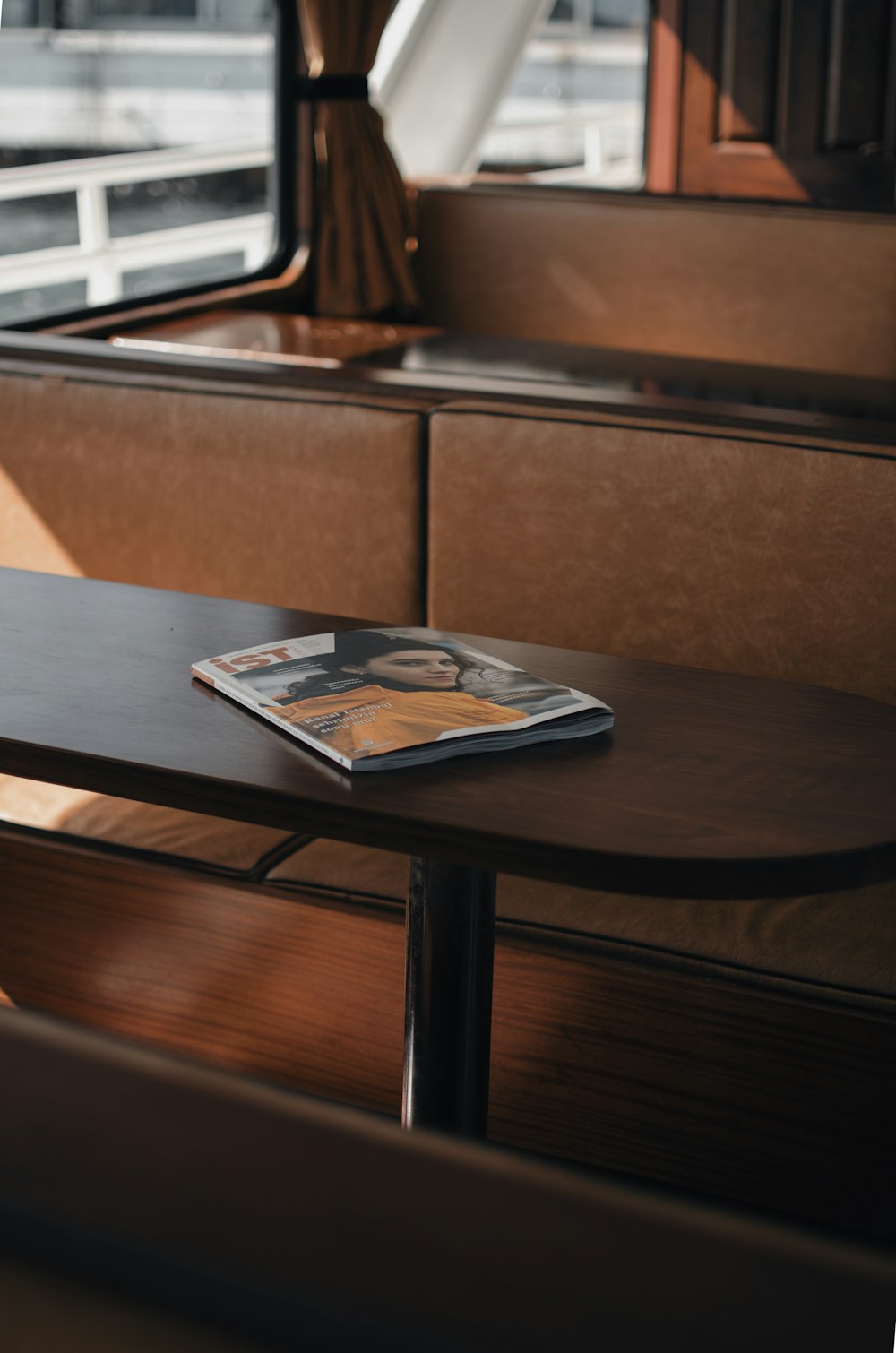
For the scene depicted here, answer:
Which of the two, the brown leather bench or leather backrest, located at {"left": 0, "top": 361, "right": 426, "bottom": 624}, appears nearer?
the brown leather bench

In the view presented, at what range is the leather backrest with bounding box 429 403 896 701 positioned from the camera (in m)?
1.68

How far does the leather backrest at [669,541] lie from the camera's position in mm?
1681

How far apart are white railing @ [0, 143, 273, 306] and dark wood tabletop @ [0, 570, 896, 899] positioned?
329cm

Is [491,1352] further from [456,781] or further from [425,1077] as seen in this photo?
[425,1077]

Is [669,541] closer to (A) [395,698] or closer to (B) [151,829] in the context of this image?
(A) [395,698]

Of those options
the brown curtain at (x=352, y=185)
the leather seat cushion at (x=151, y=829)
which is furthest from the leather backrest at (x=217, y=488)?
the brown curtain at (x=352, y=185)

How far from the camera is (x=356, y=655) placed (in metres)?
1.35

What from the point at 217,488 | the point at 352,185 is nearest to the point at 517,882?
the point at 217,488

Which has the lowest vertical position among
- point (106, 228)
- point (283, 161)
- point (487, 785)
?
point (487, 785)

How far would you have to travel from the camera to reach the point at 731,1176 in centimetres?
150

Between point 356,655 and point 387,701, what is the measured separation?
13cm

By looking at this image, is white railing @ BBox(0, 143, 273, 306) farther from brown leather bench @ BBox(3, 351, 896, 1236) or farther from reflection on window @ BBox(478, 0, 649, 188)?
brown leather bench @ BBox(3, 351, 896, 1236)

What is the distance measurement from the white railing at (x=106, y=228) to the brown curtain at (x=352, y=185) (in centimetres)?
85

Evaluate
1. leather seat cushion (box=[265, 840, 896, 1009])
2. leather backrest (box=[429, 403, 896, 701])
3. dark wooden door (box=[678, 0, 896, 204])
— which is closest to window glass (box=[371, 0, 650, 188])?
dark wooden door (box=[678, 0, 896, 204])
